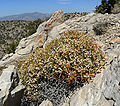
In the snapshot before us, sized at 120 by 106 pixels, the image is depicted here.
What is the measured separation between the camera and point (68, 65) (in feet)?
17.8

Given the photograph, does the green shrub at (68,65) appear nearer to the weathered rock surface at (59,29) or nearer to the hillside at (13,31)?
the weathered rock surface at (59,29)

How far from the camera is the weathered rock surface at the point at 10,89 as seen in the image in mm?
5215

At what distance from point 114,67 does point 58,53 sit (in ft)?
8.04

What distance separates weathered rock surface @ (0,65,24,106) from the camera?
205 inches

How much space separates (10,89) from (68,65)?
106 inches

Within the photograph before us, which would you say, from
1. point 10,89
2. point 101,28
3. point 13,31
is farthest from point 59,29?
point 13,31

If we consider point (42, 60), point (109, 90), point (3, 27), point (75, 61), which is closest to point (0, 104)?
point (42, 60)

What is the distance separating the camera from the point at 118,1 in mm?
34969

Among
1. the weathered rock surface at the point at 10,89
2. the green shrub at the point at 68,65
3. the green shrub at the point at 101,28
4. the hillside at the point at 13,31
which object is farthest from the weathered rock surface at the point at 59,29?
the hillside at the point at 13,31

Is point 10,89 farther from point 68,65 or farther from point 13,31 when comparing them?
point 13,31

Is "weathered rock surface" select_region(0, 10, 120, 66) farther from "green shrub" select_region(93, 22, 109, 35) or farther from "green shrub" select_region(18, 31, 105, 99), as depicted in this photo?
"green shrub" select_region(18, 31, 105, 99)

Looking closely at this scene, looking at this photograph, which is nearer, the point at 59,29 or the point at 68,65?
the point at 68,65

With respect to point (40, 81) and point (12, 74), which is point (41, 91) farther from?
point (12, 74)

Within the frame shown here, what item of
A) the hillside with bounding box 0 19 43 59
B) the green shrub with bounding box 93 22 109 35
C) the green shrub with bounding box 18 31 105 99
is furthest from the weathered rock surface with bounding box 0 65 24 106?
the hillside with bounding box 0 19 43 59
